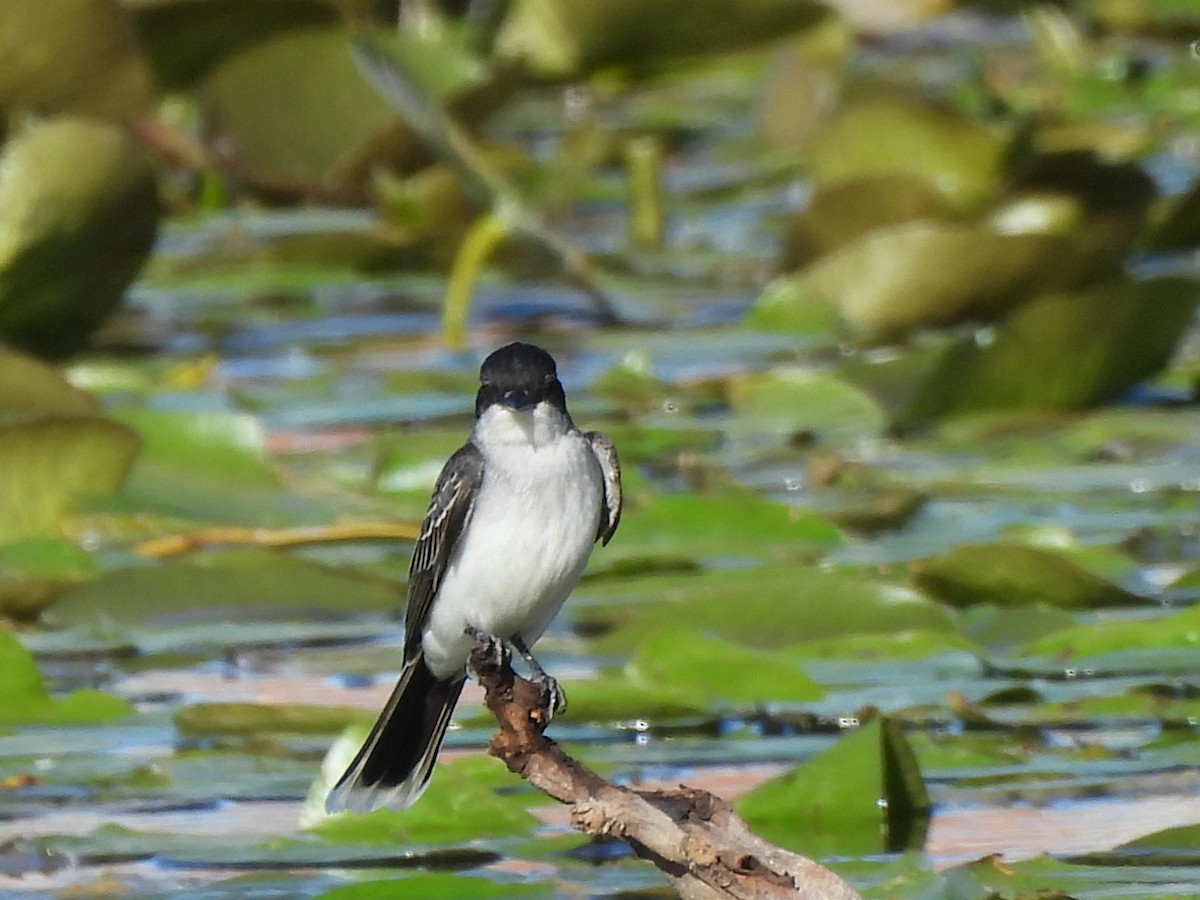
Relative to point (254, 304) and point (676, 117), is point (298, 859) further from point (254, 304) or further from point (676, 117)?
point (676, 117)

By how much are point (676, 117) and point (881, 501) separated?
6.29 meters

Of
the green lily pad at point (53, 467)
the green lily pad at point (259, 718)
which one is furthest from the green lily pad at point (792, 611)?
the green lily pad at point (53, 467)

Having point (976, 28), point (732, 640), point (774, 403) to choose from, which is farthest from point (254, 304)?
point (976, 28)

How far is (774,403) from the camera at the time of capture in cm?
665

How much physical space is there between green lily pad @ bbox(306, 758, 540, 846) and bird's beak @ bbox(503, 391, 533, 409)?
1.76 ft

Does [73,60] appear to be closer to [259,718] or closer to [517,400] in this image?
[259,718]

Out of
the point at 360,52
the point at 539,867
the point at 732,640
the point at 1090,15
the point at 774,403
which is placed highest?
the point at 1090,15

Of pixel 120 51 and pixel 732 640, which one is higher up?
pixel 120 51

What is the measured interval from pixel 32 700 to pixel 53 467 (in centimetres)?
108

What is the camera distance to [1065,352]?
6426 mm

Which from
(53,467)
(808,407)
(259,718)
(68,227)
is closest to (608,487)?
(259,718)

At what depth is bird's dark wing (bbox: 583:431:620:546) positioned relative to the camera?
4.02 meters

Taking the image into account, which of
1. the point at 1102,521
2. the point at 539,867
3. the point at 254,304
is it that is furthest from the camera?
the point at 254,304

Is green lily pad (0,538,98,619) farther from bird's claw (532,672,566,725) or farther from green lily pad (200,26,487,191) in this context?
green lily pad (200,26,487,191)
